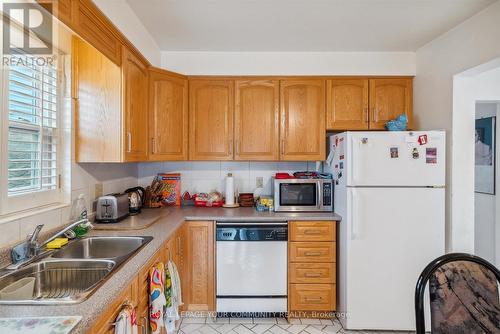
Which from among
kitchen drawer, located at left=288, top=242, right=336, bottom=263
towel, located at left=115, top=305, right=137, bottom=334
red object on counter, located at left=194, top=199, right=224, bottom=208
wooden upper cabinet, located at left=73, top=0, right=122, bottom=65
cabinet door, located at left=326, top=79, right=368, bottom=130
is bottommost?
kitchen drawer, located at left=288, top=242, right=336, bottom=263

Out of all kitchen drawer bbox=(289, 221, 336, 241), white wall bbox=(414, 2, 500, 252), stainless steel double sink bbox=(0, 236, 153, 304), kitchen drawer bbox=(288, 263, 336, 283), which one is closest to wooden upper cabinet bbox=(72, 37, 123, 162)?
stainless steel double sink bbox=(0, 236, 153, 304)

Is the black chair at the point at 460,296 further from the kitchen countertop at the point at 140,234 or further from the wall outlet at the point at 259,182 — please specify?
the wall outlet at the point at 259,182

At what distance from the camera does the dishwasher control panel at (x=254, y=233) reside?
2215 mm

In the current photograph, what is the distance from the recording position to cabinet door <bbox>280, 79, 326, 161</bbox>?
251 cm

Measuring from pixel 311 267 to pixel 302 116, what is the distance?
135 cm

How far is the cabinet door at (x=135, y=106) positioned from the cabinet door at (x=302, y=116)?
1.21 meters

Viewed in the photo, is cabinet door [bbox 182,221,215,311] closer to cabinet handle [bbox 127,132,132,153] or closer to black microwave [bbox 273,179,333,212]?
black microwave [bbox 273,179,333,212]

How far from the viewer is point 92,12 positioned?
142 centimetres

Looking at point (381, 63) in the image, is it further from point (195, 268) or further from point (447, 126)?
point (195, 268)

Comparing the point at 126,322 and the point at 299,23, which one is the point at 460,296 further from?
the point at 299,23

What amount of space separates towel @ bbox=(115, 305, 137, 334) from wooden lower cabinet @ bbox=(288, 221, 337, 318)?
140 cm

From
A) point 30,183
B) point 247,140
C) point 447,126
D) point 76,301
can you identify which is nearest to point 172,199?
point 247,140

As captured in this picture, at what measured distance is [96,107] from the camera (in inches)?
70.5

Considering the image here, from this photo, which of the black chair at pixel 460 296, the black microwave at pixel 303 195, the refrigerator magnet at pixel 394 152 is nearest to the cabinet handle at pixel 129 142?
the black microwave at pixel 303 195
